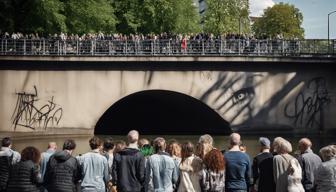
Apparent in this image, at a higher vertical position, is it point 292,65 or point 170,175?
point 292,65

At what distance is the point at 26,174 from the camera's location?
888 centimetres

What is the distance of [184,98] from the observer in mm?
36656

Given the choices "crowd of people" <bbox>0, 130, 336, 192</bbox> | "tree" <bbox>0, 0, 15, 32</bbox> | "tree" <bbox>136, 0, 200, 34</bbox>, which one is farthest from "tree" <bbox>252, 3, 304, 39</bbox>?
"crowd of people" <bbox>0, 130, 336, 192</bbox>

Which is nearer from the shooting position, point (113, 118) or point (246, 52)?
point (246, 52)

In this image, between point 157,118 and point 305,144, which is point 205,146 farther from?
point 157,118

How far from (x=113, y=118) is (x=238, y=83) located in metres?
11.9

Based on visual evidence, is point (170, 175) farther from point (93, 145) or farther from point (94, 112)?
point (94, 112)

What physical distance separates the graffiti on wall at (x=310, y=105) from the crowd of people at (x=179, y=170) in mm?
25592

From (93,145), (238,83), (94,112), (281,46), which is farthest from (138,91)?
(93,145)

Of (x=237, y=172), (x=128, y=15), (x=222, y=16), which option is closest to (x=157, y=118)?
(x=128, y=15)

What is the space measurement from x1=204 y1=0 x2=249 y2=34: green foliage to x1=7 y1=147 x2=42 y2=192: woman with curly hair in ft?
132

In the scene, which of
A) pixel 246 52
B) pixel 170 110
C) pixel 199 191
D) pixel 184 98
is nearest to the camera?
pixel 199 191

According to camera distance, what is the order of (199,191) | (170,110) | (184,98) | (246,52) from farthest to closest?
(170,110), (184,98), (246,52), (199,191)

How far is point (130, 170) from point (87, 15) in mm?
27884
